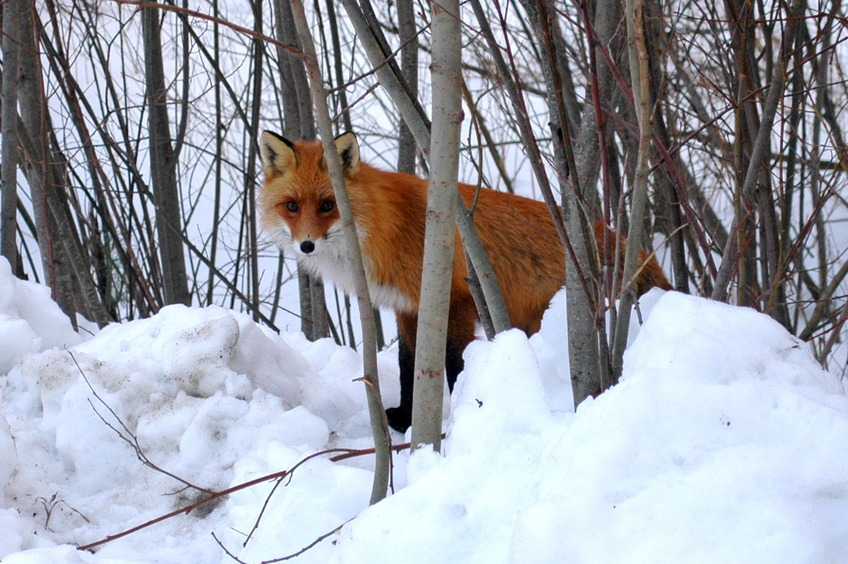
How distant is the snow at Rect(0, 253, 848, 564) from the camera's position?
1.63 m

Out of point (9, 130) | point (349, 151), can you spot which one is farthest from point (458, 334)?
point (9, 130)

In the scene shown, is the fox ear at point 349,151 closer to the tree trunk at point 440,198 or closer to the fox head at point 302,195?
the fox head at point 302,195

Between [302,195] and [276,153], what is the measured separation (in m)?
0.30

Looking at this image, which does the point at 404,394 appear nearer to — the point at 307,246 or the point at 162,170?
the point at 307,246

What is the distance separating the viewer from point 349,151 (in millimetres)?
3963

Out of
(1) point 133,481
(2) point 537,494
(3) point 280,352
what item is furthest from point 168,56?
(2) point 537,494

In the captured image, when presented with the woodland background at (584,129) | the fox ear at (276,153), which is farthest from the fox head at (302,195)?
Result: the woodland background at (584,129)

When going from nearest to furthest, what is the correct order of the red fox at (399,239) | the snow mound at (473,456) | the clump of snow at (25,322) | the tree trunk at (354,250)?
the snow mound at (473,456)
the tree trunk at (354,250)
the clump of snow at (25,322)
the red fox at (399,239)

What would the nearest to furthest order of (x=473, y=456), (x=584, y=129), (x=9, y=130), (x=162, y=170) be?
(x=473, y=456) < (x=584, y=129) < (x=9, y=130) < (x=162, y=170)

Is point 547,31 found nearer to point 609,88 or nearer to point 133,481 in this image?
point 609,88

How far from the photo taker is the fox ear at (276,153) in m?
4.08

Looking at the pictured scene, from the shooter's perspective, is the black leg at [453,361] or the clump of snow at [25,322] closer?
the clump of snow at [25,322]

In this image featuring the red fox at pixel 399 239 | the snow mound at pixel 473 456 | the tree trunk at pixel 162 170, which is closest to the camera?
the snow mound at pixel 473 456

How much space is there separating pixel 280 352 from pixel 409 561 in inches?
74.3
